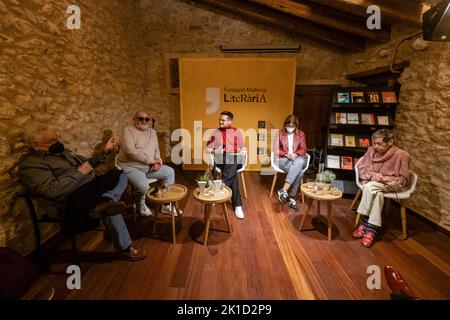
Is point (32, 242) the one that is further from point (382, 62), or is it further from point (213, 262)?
point (382, 62)

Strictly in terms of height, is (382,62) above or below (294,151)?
above

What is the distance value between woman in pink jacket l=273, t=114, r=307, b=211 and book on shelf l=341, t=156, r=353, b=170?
0.68 meters

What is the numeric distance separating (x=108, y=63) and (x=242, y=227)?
298cm

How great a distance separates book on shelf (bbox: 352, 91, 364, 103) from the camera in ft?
11.2

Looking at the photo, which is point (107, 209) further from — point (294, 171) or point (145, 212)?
point (294, 171)

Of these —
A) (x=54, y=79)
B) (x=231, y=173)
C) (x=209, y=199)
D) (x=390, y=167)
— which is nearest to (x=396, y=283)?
(x=390, y=167)

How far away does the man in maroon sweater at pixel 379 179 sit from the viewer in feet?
7.73

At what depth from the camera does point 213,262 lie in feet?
6.82

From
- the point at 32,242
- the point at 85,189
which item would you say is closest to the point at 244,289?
the point at 85,189

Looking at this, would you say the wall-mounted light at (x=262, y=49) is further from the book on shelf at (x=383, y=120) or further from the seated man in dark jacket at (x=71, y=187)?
the seated man in dark jacket at (x=71, y=187)

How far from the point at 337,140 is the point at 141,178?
9.61 feet

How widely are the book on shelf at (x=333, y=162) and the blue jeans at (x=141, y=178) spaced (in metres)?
2.41

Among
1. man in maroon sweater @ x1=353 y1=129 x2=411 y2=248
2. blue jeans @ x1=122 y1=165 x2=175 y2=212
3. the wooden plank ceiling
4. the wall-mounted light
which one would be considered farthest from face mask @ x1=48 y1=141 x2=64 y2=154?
the wall-mounted light

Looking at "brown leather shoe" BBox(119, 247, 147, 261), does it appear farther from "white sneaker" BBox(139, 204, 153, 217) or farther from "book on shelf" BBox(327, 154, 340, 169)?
"book on shelf" BBox(327, 154, 340, 169)
